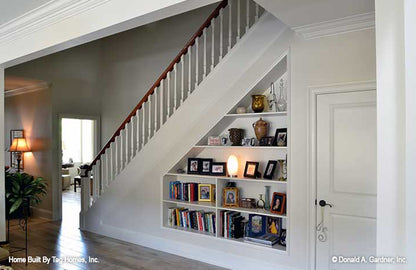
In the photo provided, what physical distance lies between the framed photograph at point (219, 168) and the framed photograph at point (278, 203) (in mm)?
753

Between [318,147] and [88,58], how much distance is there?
5395 mm

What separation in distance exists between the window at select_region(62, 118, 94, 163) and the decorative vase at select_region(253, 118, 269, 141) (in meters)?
9.09

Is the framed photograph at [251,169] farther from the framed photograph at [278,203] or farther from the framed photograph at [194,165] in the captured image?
the framed photograph at [194,165]

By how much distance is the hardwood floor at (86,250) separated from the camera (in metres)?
3.89

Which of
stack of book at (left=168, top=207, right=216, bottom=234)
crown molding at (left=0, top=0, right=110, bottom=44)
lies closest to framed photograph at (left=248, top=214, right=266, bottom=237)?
stack of book at (left=168, top=207, right=216, bottom=234)

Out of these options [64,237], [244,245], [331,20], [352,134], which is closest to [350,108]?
[352,134]

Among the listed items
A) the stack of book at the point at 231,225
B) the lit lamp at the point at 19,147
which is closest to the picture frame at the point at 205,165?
the stack of book at the point at 231,225

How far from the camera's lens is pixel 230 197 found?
4055 mm

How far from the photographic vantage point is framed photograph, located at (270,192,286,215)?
356cm

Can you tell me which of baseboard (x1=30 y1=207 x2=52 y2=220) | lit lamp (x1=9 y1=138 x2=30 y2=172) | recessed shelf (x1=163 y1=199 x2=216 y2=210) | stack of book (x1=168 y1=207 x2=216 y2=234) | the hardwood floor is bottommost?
the hardwood floor

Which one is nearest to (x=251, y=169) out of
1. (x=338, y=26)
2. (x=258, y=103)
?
(x=258, y=103)

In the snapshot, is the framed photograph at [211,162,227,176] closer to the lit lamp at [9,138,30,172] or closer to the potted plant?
the potted plant

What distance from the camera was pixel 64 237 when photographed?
509 cm

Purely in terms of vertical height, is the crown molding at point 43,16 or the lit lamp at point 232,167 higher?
the crown molding at point 43,16
